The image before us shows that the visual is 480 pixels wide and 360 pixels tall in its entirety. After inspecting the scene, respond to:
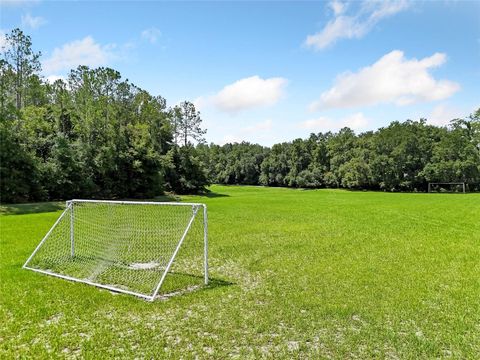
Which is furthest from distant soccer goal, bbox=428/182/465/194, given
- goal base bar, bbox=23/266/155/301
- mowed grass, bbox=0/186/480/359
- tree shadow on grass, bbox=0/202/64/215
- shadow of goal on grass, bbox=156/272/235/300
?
goal base bar, bbox=23/266/155/301

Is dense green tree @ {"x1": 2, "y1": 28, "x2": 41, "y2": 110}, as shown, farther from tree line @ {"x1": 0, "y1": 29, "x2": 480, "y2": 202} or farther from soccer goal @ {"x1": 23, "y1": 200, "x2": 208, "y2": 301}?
soccer goal @ {"x1": 23, "y1": 200, "x2": 208, "y2": 301}

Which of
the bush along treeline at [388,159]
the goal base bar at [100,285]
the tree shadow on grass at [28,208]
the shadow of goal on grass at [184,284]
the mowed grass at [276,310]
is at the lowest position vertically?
the shadow of goal on grass at [184,284]

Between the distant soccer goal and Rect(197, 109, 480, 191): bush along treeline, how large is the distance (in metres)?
0.75

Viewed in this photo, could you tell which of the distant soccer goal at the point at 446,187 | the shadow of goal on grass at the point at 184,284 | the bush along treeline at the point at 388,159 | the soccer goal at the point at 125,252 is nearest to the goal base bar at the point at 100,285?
the soccer goal at the point at 125,252

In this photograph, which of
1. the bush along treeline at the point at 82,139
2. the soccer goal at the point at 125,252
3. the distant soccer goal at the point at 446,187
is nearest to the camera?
the soccer goal at the point at 125,252

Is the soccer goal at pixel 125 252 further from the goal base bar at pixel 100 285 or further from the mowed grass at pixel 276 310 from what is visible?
the mowed grass at pixel 276 310

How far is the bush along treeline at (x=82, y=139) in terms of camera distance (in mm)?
26141

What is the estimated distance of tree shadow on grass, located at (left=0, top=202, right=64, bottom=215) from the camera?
898 inches

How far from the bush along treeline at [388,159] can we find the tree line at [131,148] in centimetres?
16

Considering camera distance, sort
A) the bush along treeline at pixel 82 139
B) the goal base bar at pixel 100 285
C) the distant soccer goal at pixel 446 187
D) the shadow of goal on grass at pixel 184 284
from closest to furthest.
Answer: the goal base bar at pixel 100 285 → the shadow of goal on grass at pixel 184 284 → the bush along treeline at pixel 82 139 → the distant soccer goal at pixel 446 187

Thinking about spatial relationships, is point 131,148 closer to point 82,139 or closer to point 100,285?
point 82,139

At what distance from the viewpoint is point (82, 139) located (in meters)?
34.2

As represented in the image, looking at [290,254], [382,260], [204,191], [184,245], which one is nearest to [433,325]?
[382,260]

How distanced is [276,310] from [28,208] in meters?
22.2
